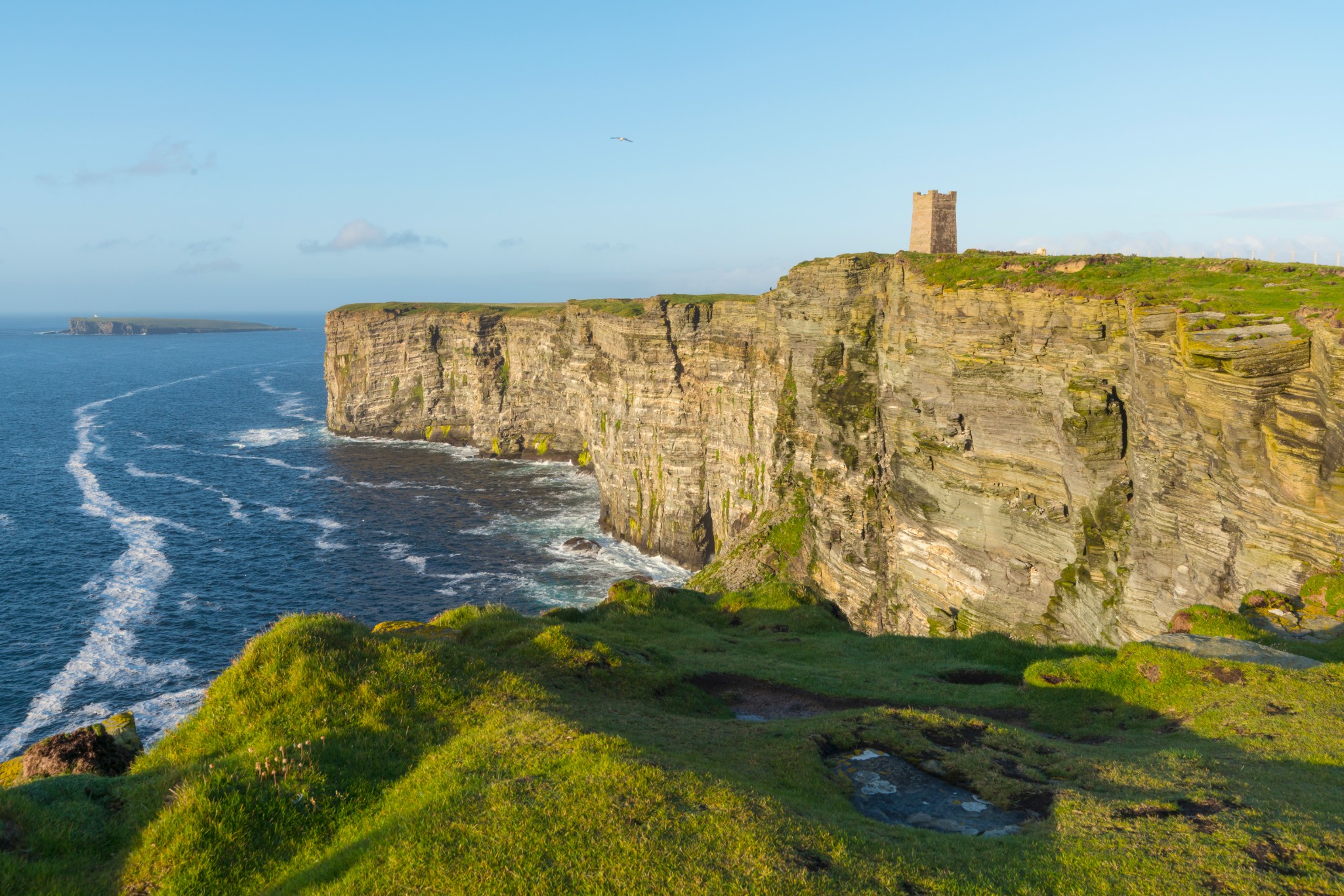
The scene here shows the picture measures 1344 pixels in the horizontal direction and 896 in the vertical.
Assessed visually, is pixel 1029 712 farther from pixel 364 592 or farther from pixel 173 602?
pixel 173 602

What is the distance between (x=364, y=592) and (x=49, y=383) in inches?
7254

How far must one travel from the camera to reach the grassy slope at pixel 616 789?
36.8 feet

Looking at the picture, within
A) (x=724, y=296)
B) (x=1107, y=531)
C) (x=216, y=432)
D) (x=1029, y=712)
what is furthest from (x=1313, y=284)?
(x=216, y=432)

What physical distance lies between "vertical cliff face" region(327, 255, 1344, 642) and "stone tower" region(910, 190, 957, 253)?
Result: 5.66 meters

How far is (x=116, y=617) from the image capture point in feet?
195

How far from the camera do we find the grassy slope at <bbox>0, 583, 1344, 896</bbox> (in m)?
11.2

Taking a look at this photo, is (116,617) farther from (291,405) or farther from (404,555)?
(291,405)

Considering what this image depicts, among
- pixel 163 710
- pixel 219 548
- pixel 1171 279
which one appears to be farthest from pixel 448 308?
pixel 1171 279

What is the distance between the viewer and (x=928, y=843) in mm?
12469

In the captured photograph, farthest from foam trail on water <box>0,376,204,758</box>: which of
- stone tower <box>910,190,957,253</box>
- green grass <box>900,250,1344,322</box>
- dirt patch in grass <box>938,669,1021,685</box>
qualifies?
stone tower <box>910,190,957,253</box>

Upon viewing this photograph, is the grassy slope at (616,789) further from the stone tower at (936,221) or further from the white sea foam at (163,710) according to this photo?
the stone tower at (936,221)

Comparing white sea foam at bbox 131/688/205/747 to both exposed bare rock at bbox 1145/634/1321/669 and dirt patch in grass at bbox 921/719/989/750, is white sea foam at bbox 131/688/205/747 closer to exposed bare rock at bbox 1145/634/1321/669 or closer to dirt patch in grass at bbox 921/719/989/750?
dirt patch in grass at bbox 921/719/989/750

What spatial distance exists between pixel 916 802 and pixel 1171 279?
30.6 m

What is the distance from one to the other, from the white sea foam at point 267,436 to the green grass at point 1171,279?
115 metres
